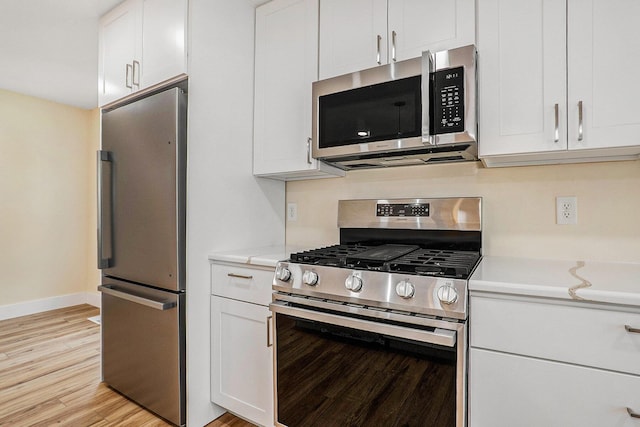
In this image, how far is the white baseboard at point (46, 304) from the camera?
3478 millimetres

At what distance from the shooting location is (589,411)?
98cm

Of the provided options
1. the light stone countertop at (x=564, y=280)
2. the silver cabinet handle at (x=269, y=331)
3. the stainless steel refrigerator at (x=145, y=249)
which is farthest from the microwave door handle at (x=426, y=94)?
the stainless steel refrigerator at (x=145, y=249)

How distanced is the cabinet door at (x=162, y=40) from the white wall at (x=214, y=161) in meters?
0.07

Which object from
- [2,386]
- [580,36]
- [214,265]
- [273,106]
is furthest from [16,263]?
[580,36]

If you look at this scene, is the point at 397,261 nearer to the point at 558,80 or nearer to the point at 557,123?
the point at 557,123

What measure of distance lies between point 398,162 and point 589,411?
1.24m

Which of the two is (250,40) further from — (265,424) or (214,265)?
(265,424)

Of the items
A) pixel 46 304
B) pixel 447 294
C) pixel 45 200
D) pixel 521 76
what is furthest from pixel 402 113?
pixel 46 304

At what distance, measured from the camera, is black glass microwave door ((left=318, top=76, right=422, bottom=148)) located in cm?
148

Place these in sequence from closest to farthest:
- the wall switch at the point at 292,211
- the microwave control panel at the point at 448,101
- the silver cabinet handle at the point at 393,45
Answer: the microwave control panel at the point at 448,101 → the silver cabinet handle at the point at 393,45 → the wall switch at the point at 292,211

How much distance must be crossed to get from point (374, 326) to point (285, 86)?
1395 mm

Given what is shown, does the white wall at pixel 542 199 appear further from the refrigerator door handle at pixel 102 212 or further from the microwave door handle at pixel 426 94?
the refrigerator door handle at pixel 102 212

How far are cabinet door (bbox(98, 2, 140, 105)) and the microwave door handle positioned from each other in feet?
5.48

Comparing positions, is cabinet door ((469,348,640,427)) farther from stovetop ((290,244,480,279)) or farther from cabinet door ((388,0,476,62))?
cabinet door ((388,0,476,62))
